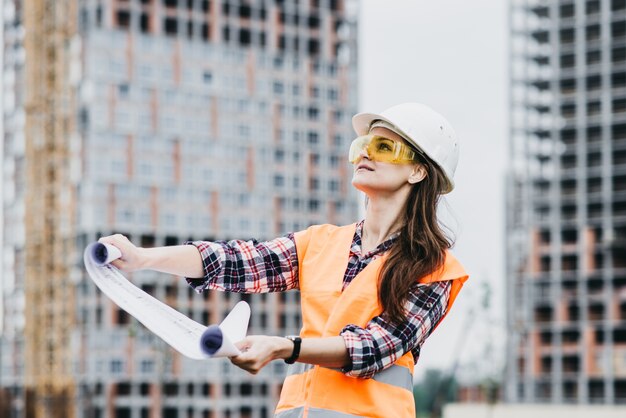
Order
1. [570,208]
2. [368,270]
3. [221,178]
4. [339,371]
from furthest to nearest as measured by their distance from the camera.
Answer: [221,178], [570,208], [368,270], [339,371]

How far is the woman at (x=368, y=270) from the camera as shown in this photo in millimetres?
5180

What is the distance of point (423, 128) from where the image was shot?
5.51 m

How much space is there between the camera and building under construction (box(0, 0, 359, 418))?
406 ft

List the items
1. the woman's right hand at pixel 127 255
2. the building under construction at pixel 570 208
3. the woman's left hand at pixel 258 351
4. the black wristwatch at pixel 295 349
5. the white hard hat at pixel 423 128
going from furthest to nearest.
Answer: the building under construction at pixel 570 208 < the white hard hat at pixel 423 128 < the woman's right hand at pixel 127 255 < the black wristwatch at pixel 295 349 < the woman's left hand at pixel 258 351

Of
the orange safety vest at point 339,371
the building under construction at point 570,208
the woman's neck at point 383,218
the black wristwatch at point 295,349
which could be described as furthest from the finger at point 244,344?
the building under construction at point 570,208

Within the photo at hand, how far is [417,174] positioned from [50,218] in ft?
412

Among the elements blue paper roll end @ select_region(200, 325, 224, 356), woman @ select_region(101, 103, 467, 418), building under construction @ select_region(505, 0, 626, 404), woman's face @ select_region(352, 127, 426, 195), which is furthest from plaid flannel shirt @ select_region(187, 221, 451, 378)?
building under construction @ select_region(505, 0, 626, 404)

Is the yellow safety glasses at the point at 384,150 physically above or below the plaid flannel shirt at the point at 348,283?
above

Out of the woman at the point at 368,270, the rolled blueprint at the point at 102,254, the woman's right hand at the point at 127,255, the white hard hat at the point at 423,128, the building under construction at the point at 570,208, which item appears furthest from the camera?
the building under construction at the point at 570,208

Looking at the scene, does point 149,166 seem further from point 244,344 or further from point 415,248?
point 244,344

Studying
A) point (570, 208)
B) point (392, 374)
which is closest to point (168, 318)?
point (392, 374)

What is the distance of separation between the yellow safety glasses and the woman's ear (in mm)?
39

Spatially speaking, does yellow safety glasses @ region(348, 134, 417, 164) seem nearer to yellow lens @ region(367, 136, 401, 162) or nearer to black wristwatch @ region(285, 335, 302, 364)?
yellow lens @ region(367, 136, 401, 162)

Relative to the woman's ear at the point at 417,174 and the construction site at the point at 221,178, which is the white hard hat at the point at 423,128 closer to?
the woman's ear at the point at 417,174
